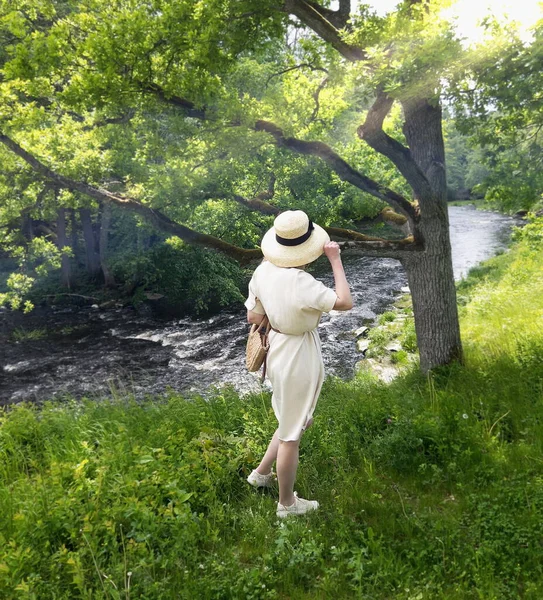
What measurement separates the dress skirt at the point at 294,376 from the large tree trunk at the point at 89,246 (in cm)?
2048

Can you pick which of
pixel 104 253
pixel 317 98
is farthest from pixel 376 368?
pixel 104 253

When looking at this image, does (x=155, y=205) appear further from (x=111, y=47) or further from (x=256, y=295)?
(x=256, y=295)

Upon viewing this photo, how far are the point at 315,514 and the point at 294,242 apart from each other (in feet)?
6.47

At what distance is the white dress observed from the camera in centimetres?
292

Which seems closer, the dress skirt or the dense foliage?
the dress skirt

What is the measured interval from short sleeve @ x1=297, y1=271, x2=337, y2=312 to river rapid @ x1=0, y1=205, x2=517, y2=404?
5.74 m

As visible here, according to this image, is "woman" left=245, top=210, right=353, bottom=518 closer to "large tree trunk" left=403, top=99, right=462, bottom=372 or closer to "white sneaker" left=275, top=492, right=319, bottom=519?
"white sneaker" left=275, top=492, right=319, bottom=519

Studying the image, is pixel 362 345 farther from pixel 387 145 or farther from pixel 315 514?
pixel 315 514

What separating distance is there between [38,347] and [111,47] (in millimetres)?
11839

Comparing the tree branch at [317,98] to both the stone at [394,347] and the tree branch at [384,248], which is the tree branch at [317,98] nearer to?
the tree branch at [384,248]

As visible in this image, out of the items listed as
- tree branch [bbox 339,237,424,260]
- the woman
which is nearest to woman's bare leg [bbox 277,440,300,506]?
the woman

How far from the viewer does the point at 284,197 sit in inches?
377

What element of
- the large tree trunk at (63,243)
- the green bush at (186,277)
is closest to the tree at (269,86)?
the green bush at (186,277)

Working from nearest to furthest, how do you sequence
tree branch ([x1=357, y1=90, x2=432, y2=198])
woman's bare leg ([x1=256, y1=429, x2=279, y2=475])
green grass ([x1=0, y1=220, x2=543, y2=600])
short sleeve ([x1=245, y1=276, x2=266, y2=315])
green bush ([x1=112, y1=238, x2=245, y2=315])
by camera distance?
green grass ([x1=0, y1=220, x2=543, y2=600])
short sleeve ([x1=245, y1=276, x2=266, y2=315])
woman's bare leg ([x1=256, y1=429, x2=279, y2=475])
tree branch ([x1=357, y1=90, x2=432, y2=198])
green bush ([x1=112, y1=238, x2=245, y2=315])
